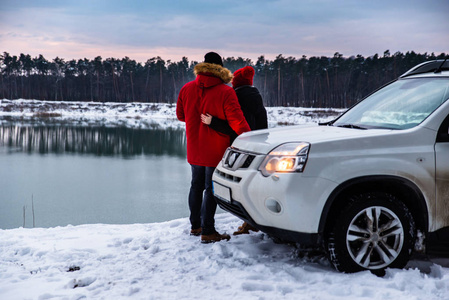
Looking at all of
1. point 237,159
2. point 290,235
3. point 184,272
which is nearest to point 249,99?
point 237,159

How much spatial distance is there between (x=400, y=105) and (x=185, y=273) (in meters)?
2.65

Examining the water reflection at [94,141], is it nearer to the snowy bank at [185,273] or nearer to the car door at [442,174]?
the snowy bank at [185,273]

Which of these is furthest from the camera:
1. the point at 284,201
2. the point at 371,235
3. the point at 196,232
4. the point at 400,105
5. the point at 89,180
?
the point at 89,180

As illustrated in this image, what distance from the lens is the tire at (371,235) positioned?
3256 mm

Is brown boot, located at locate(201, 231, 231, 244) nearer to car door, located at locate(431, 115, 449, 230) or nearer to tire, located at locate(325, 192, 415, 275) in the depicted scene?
tire, located at locate(325, 192, 415, 275)

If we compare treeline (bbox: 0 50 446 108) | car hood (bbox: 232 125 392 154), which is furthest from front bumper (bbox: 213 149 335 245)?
treeline (bbox: 0 50 446 108)

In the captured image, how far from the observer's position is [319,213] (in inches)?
126

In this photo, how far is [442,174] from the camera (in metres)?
3.30

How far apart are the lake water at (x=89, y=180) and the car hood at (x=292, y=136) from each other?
5935 millimetres

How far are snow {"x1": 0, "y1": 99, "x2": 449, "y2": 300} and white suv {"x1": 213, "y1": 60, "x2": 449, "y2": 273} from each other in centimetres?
26

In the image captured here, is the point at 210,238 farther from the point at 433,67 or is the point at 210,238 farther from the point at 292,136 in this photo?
the point at 433,67

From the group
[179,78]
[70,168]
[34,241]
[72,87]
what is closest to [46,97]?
[72,87]

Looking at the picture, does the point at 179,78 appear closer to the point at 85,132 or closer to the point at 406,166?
the point at 85,132

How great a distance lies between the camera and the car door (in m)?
3.30
